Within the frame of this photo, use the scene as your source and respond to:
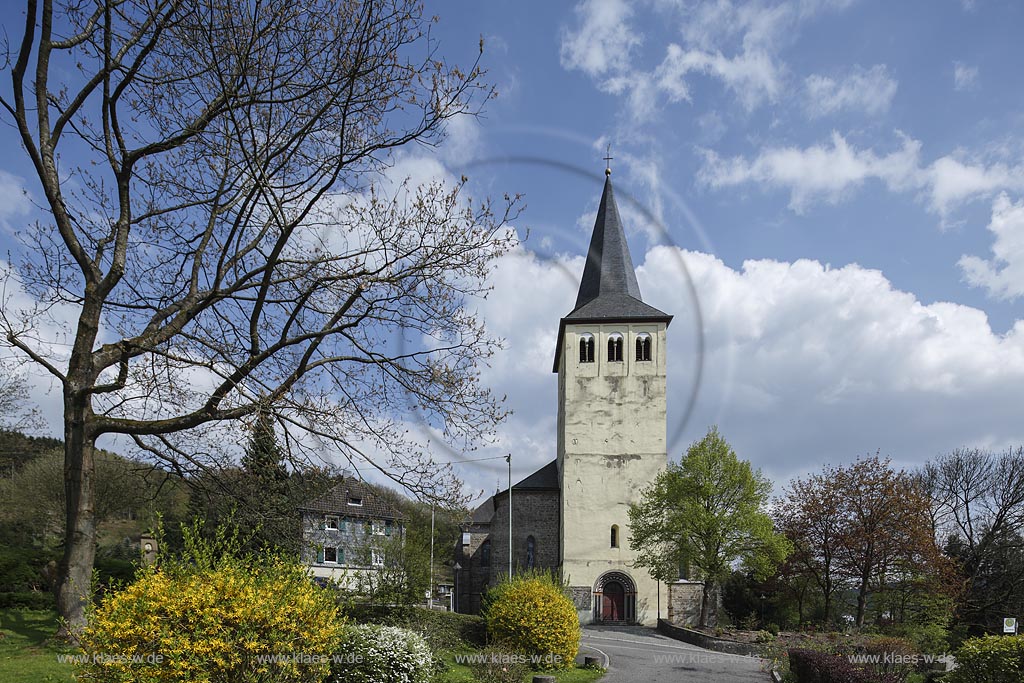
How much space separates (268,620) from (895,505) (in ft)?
110

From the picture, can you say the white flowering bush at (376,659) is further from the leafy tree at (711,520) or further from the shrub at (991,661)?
the leafy tree at (711,520)

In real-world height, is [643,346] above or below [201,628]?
above

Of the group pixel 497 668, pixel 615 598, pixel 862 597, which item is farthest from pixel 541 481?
pixel 497 668

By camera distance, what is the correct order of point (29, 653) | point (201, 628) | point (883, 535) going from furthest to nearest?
point (883, 535), point (29, 653), point (201, 628)

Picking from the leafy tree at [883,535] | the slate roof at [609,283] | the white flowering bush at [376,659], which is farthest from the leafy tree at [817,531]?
the white flowering bush at [376,659]

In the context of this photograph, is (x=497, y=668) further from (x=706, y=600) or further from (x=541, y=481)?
(x=541, y=481)

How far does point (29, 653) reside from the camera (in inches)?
547

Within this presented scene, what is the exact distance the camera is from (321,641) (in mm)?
9492

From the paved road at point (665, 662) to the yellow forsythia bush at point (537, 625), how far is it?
1.33 metres

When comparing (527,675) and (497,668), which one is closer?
(497,668)

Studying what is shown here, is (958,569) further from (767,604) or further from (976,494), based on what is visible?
(767,604)

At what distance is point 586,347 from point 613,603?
15133 millimetres

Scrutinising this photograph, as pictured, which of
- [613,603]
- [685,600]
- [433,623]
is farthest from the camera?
[613,603]

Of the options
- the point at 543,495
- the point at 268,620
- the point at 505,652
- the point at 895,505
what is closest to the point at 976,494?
the point at 895,505
